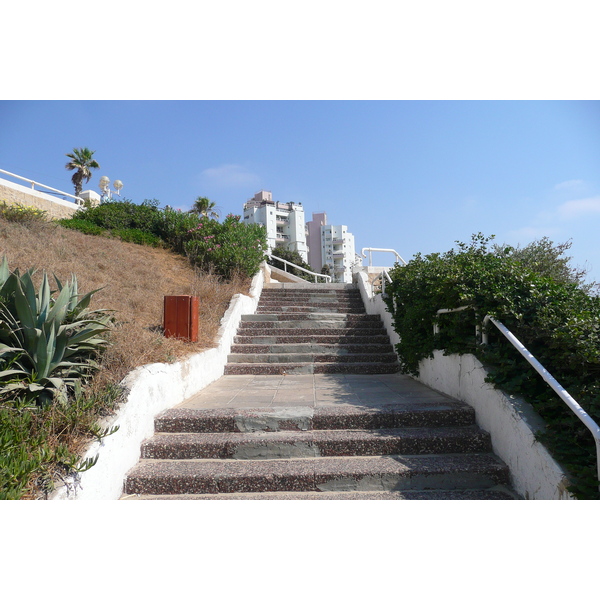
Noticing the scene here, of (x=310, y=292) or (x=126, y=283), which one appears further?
(x=310, y=292)

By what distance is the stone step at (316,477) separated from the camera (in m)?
2.98

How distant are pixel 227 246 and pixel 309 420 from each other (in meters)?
7.95

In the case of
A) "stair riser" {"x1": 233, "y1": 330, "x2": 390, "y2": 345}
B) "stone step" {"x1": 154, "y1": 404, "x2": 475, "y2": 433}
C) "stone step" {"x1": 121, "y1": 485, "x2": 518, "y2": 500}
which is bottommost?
"stone step" {"x1": 121, "y1": 485, "x2": 518, "y2": 500}

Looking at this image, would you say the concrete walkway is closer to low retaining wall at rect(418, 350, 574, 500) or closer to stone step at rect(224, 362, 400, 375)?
stone step at rect(224, 362, 400, 375)

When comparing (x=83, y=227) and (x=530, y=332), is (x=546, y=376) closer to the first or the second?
(x=530, y=332)

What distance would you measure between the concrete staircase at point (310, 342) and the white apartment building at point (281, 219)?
61.1 metres

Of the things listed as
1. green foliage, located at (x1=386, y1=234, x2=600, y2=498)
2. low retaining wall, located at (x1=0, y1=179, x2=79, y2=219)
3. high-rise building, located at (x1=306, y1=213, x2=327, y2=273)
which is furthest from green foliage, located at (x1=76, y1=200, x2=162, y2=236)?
high-rise building, located at (x1=306, y1=213, x2=327, y2=273)

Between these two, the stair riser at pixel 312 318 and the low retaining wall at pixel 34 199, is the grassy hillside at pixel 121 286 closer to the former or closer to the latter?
the stair riser at pixel 312 318

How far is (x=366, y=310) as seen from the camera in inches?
365

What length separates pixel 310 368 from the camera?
20.6ft

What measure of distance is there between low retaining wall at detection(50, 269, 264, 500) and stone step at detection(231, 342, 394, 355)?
1.35m

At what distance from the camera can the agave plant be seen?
314cm

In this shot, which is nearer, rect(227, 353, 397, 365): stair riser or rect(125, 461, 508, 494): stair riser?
rect(125, 461, 508, 494): stair riser

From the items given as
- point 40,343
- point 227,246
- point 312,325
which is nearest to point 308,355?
point 312,325
